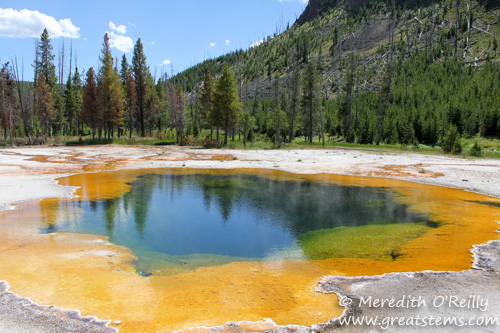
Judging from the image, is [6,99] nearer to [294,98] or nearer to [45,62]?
[45,62]

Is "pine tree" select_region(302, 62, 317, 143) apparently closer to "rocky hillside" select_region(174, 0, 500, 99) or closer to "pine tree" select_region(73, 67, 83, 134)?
"rocky hillside" select_region(174, 0, 500, 99)

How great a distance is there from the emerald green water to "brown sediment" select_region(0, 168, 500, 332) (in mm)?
792

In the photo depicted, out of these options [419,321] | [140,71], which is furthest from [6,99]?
[419,321]

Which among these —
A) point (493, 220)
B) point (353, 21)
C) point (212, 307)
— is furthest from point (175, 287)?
point (353, 21)

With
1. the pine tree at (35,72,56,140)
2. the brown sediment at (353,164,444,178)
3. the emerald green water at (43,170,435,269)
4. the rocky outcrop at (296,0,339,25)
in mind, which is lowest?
the emerald green water at (43,170,435,269)

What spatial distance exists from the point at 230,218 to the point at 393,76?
57583 millimetres

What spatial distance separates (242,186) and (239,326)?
47.4 ft

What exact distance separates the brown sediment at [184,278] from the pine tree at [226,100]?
119ft

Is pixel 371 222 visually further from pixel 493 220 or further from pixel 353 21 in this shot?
pixel 353 21

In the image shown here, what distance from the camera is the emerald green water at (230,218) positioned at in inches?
363

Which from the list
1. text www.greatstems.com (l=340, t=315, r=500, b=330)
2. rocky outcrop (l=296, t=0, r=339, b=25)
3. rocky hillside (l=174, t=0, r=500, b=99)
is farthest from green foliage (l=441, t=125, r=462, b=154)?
rocky outcrop (l=296, t=0, r=339, b=25)

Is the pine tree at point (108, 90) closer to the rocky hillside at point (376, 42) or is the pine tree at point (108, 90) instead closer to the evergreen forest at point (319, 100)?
the evergreen forest at point (319, 100)

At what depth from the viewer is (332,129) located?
7231 cm

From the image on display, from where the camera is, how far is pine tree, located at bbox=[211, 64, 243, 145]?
4597 centimetres
